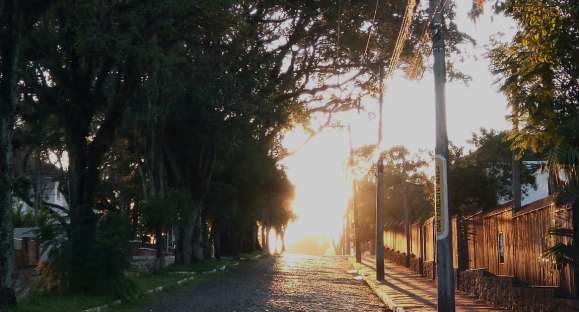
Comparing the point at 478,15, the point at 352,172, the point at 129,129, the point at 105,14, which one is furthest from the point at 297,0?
the point at 352,172

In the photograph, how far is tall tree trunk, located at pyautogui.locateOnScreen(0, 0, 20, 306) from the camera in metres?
15.8

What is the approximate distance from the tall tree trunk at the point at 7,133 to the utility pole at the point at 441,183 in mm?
8029

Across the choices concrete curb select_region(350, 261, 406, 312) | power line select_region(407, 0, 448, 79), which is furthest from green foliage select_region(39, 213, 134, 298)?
power line select_region(407, 0, 448, 79)

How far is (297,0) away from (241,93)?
3685 mm

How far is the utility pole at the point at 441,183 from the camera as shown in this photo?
15727 mm

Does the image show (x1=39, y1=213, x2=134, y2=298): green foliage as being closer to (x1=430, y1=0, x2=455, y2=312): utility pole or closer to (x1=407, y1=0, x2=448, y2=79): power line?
(x1=430, y1=0, x2=455, y2=312): utility pole

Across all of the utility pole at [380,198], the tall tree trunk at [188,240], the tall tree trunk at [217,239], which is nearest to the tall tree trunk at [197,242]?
the tall tree trunk at [188,240]

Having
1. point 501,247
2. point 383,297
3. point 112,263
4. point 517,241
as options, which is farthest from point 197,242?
point 517,241

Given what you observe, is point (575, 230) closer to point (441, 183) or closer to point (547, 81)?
point (547, 81)

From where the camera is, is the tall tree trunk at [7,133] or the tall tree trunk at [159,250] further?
the tall tree trunk at [159,250]

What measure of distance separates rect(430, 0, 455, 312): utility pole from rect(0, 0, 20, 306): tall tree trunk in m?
8.03

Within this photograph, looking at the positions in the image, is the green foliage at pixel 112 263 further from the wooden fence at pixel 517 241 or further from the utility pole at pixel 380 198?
the utility pole at pixel 380 198

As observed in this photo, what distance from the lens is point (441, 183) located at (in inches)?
622

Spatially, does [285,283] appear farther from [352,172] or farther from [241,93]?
[352,172]
